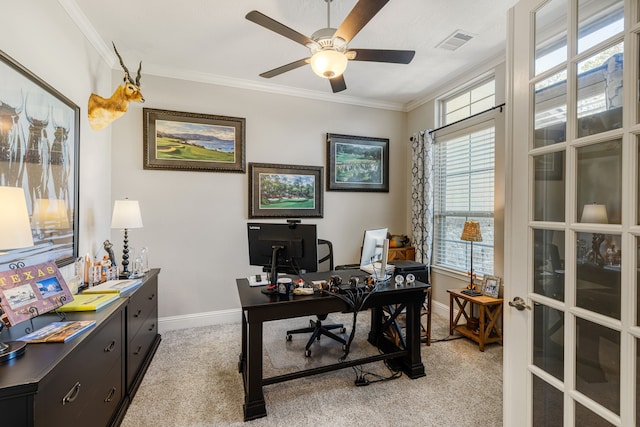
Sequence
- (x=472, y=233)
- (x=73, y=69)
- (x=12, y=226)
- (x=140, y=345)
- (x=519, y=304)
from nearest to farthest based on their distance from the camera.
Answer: (x=12, y=226) < (x=519, y=304) < (x=73, y=69) < (x=140, y=345) < (x=472, y=233)

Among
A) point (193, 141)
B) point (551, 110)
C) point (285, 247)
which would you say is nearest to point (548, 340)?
point (551, 110)

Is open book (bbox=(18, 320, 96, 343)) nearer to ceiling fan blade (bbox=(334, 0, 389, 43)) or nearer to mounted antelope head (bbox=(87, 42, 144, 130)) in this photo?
mounted antelope head (bbox=(87, 42, 144, 130))

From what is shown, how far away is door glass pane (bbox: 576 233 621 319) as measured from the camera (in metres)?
1.04

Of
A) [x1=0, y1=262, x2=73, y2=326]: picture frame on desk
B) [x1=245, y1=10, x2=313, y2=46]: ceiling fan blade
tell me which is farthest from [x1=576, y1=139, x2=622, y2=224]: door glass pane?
[x1=0, y1=262, x2=73, y2=326]: picture frame on desk

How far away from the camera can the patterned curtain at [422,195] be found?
3.72 metres

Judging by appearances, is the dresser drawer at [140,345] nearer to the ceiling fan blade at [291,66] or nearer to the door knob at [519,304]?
the ceiling fan blade at [291,66]

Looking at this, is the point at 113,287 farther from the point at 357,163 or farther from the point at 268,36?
the point at 357,163

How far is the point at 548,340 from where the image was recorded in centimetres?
129

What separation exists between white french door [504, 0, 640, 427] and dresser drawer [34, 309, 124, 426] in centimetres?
206

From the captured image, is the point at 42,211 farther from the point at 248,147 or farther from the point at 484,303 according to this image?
the point at 484,303

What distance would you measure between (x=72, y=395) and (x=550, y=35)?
2.72 meters

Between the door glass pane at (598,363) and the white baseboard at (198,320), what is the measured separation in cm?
324

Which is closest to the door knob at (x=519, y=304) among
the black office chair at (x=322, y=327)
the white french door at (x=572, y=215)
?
the white french door at (x=572, y=215)

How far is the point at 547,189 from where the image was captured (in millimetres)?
1299
